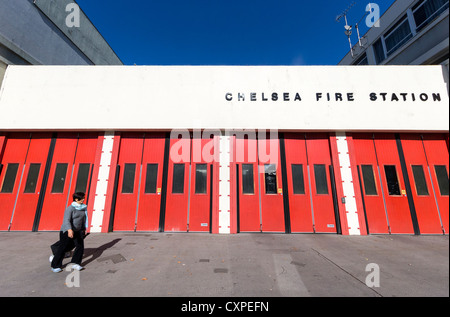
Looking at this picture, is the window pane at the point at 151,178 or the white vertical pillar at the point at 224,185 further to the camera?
the window pane at the point at 151,178

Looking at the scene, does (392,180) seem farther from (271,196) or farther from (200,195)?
(200,195)

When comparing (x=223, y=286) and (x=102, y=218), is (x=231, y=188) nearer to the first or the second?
(x=223, y=286)

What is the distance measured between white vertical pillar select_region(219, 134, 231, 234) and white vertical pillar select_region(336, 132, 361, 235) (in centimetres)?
544

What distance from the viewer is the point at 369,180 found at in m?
9.02

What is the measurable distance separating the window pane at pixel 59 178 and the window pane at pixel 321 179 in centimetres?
1221

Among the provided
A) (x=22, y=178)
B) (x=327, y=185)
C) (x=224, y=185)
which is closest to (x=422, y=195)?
(x=327, y=185)

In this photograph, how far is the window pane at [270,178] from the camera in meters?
9.08

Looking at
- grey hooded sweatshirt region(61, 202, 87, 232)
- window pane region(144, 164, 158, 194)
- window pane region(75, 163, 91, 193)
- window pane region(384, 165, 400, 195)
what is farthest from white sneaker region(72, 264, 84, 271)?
window pane region(384, 165, 400, 195)

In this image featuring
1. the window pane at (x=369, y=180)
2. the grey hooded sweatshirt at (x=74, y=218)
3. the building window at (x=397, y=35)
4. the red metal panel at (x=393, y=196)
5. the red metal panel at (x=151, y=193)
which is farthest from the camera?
the building window at (x=397, y=35)

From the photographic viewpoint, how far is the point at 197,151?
9.37 metres

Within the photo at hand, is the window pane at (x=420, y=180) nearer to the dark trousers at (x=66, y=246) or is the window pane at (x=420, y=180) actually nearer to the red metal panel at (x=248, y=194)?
the red metal panel at (x=248, y=194)

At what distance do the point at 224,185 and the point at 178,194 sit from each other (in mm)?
2250

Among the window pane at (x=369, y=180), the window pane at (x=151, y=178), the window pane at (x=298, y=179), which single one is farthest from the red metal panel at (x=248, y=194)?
the window pane at (x=369, y=180)
